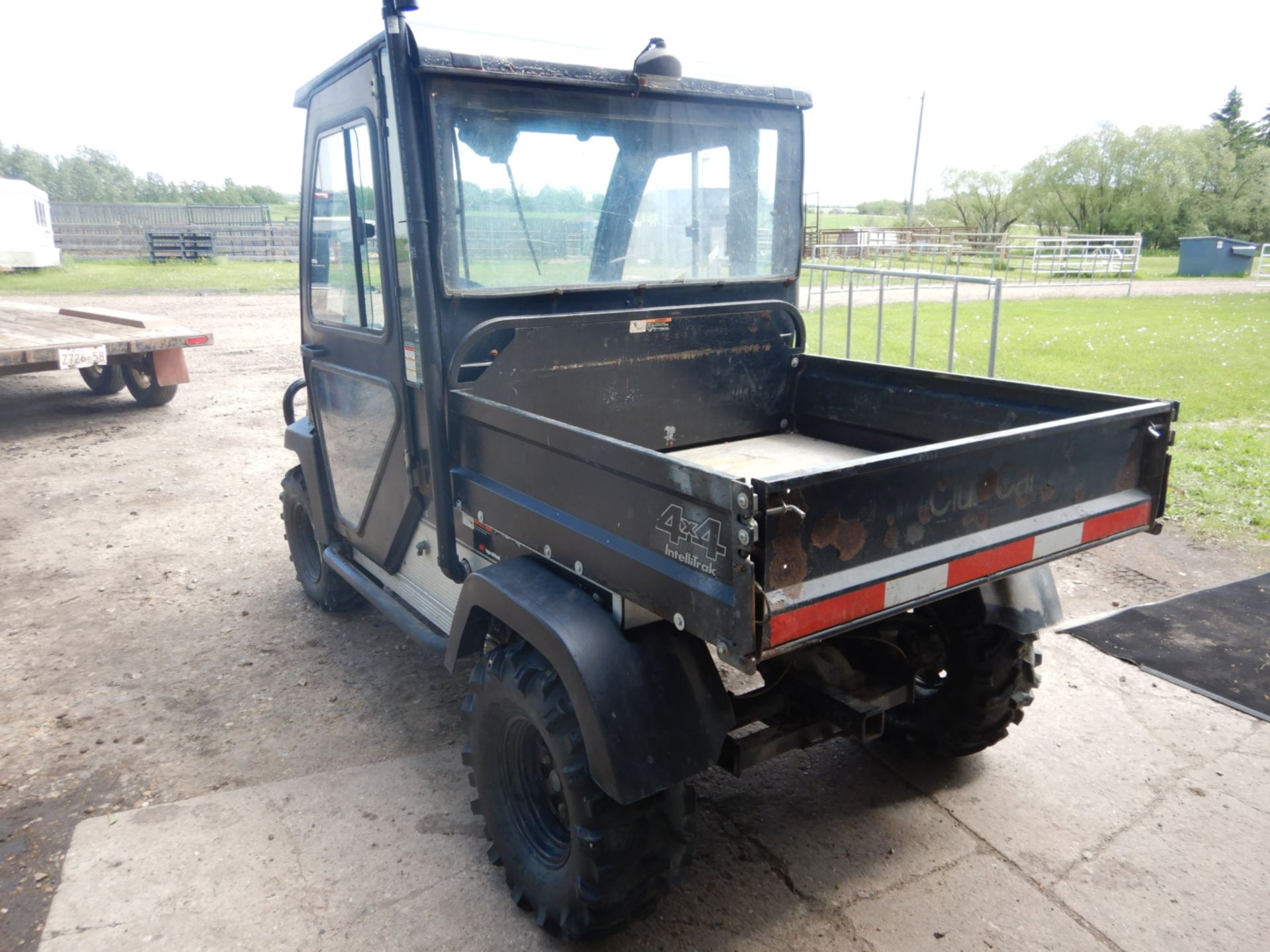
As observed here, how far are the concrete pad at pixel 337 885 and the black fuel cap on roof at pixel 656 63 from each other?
8.55 ft

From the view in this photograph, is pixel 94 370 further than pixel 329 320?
Yes

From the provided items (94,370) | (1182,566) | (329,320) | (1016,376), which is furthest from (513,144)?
(94,370)

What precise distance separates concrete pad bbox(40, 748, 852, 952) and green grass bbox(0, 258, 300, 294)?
64.8 feet

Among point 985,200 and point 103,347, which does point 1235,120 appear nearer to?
point 985,200

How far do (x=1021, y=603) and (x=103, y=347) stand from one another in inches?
342

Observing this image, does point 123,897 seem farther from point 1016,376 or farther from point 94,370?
point 94,370

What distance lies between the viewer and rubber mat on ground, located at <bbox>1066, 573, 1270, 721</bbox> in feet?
12.6

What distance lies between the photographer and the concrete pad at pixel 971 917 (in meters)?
2.52

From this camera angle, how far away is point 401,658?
427cm

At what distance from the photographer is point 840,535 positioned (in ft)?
7.00

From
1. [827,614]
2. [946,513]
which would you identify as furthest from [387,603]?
[946,513]

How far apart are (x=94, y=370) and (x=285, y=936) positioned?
33.2 feet

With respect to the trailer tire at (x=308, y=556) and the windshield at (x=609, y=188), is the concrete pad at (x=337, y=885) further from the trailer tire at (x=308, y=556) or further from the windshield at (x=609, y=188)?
the windshield at (x=609, y=188)

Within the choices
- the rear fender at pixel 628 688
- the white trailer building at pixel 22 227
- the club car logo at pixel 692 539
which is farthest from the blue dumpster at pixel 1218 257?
the white trailer building at pixel 22 227
